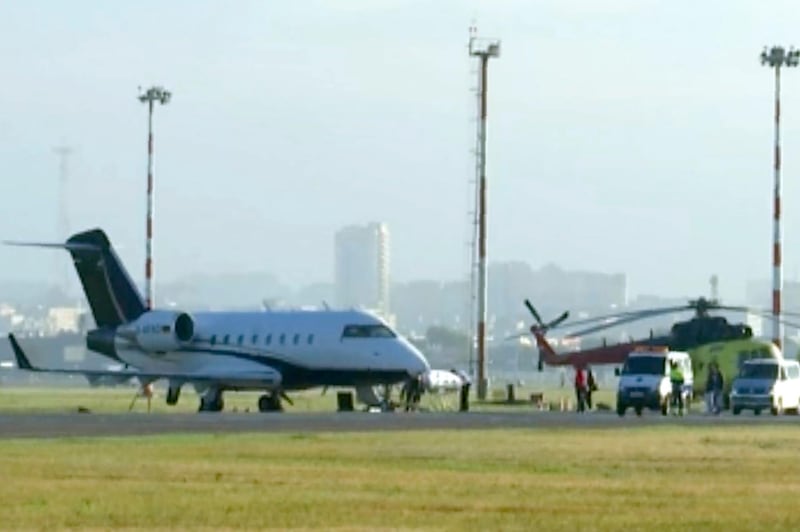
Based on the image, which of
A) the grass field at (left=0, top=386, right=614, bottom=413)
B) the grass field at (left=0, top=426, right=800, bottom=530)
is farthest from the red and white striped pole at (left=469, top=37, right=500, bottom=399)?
the grass field at (left=0, top=426, right=800, bottom=530)

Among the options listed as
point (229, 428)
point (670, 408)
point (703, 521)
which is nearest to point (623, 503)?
point (703, 521)

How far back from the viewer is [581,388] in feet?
252

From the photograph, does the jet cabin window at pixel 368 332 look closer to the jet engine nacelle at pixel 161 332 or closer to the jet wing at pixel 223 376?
the jet wing at pixel 223 376

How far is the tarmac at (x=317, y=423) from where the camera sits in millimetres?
49844

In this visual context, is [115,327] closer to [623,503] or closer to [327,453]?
[327,453]

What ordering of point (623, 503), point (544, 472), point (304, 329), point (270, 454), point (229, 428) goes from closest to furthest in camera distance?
point (623, 503) < point (544, 472) < point (270, 454) < point (229, 428) < point (304, 329)

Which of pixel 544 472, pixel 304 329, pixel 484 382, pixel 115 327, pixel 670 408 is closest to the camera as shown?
pixel 544 472

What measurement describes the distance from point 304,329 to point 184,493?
4604cm

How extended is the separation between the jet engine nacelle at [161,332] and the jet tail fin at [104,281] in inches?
60.9

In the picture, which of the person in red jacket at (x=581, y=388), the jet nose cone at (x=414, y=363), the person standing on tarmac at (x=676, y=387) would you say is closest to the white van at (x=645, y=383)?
the person standing on tarmac at (x=676, y=387)

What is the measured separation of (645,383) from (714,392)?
19.6 ft

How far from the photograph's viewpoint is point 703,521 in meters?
27.6

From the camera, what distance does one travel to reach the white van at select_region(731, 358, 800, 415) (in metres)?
71.8

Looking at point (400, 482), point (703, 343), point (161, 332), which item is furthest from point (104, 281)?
point (400, 482)
